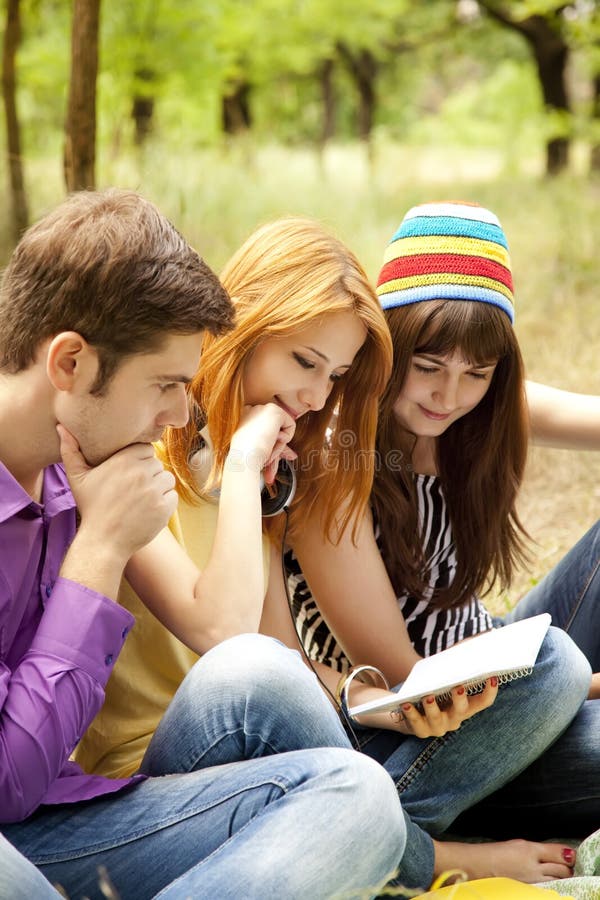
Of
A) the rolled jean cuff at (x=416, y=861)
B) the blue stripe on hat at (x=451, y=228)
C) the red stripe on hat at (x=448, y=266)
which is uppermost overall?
the blue stripe on hat at (x=451, y=228)

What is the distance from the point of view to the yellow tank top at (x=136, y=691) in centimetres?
218

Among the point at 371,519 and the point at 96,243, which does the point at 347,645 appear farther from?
the point at 96,243

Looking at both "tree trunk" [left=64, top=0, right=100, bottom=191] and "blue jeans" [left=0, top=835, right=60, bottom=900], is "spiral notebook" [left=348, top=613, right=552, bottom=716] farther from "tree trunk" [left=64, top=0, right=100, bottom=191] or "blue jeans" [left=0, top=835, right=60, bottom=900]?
"tree trunk" [left=64, top=0, right=100, bottom=191]

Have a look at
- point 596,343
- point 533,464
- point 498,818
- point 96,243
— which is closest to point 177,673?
point 498,818

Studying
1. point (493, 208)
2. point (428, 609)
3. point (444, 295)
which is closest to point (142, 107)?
point (493, 208)

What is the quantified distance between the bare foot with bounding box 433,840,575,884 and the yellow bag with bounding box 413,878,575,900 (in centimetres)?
7

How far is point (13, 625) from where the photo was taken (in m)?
1.79

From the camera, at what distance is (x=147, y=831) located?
5.78 feet

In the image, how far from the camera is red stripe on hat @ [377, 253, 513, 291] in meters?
2.62

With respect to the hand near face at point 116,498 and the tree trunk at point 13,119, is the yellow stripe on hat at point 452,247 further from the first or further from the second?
the tree trunk at point 13,119

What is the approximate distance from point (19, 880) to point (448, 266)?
5.63ft

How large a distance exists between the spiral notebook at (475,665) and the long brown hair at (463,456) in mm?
433

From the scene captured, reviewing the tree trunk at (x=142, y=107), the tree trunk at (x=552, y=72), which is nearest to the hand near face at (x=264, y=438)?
the tree trunk at (x=142, y=107)

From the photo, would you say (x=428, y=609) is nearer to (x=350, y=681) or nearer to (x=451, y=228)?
(x=350, y=681)
